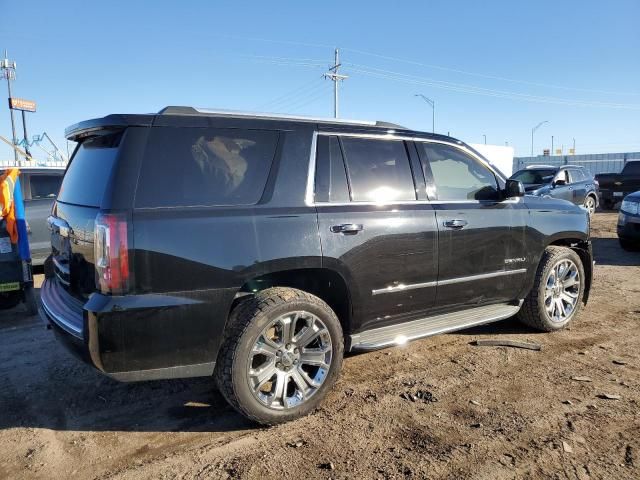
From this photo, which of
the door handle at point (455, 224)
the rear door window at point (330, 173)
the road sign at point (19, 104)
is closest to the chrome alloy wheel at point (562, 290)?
the door handle at point (455, 224)

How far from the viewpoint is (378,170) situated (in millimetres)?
3846

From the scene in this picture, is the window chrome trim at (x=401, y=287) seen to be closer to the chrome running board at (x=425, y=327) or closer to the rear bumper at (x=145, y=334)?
the chrome running board at (x=425, y=327)

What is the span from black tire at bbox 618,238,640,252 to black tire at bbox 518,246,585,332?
5.72m

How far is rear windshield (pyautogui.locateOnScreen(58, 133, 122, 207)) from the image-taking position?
3.00m

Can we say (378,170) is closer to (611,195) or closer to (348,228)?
(348,228)

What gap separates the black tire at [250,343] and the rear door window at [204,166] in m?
0.66

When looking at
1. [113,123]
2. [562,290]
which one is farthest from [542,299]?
[113,123]

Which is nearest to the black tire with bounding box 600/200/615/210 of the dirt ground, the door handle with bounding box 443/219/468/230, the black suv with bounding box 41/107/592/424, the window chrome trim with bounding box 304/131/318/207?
the dirt ground

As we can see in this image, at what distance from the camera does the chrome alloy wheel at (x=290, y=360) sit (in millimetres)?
3184

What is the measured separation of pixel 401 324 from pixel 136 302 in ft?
6.80

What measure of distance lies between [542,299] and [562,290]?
0.41 metres

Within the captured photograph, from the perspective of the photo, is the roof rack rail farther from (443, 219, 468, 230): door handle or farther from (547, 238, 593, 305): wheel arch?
(547, 238, 593, 305): wheel arch

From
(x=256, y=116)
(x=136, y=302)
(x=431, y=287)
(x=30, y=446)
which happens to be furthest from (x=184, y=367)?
(x=431, y=287)

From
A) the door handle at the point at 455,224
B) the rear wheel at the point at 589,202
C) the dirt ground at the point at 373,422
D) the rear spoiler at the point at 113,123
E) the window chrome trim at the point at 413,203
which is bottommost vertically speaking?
the dirt ground at the point at 373,422
